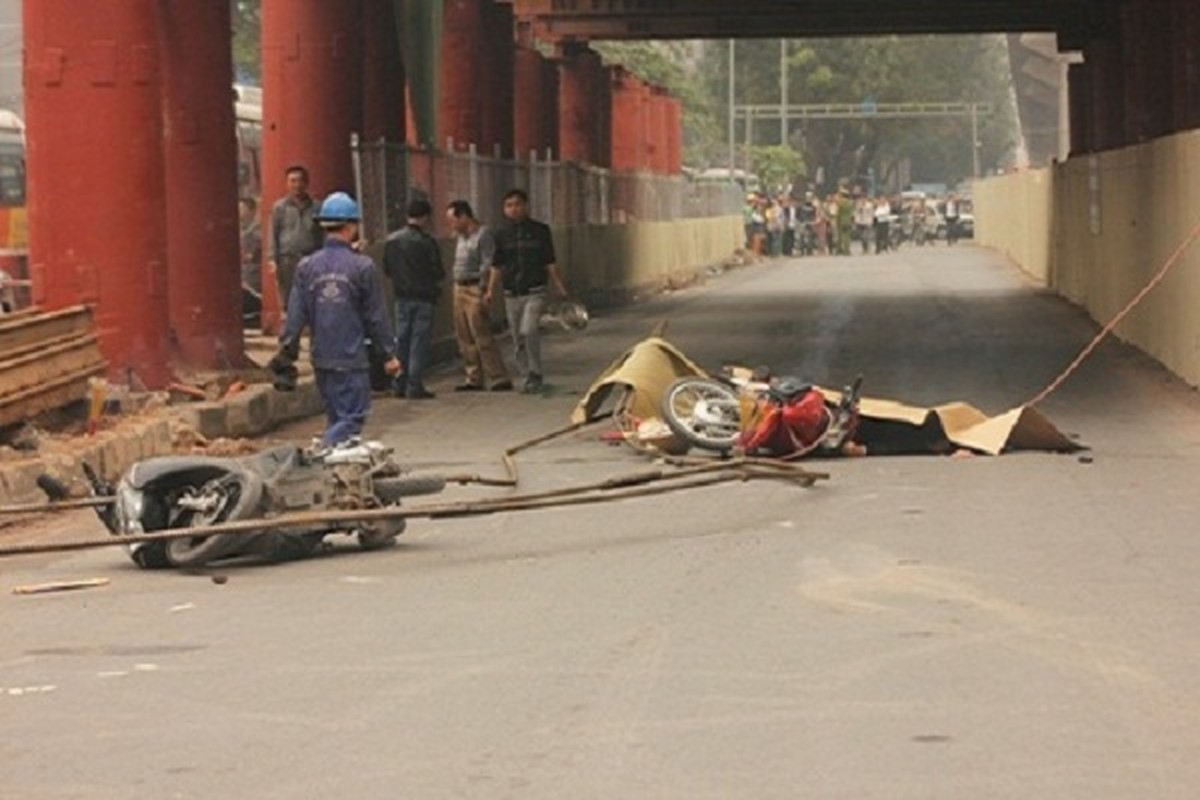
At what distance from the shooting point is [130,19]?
21.6m

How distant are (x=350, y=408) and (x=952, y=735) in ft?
27.4

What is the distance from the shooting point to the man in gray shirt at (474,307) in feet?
88.4

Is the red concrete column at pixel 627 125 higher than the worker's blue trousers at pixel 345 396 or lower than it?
higher

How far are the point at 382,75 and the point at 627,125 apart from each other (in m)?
40.6

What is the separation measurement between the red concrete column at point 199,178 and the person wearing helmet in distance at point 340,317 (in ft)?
29.3

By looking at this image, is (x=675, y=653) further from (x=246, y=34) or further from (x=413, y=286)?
(x=246, y=34)

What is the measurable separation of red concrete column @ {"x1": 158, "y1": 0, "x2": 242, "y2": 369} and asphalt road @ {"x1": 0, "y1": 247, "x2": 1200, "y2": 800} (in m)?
7.80

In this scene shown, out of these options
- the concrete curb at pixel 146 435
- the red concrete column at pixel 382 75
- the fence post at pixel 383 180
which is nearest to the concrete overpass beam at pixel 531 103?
the red concrete column at pixel 382 75

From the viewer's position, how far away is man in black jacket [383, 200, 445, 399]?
85.1 ft

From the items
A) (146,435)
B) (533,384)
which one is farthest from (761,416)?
(533,384)

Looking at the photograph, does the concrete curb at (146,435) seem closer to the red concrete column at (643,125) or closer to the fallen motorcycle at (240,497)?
the fallen motorcycle at (240,497)

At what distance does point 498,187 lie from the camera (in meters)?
37.9

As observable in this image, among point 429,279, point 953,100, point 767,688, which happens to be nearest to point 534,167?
point 429,279

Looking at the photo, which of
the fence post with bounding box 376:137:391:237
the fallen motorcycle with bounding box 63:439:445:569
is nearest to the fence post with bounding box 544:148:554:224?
the fence post with bounding box 376:137:391:237
